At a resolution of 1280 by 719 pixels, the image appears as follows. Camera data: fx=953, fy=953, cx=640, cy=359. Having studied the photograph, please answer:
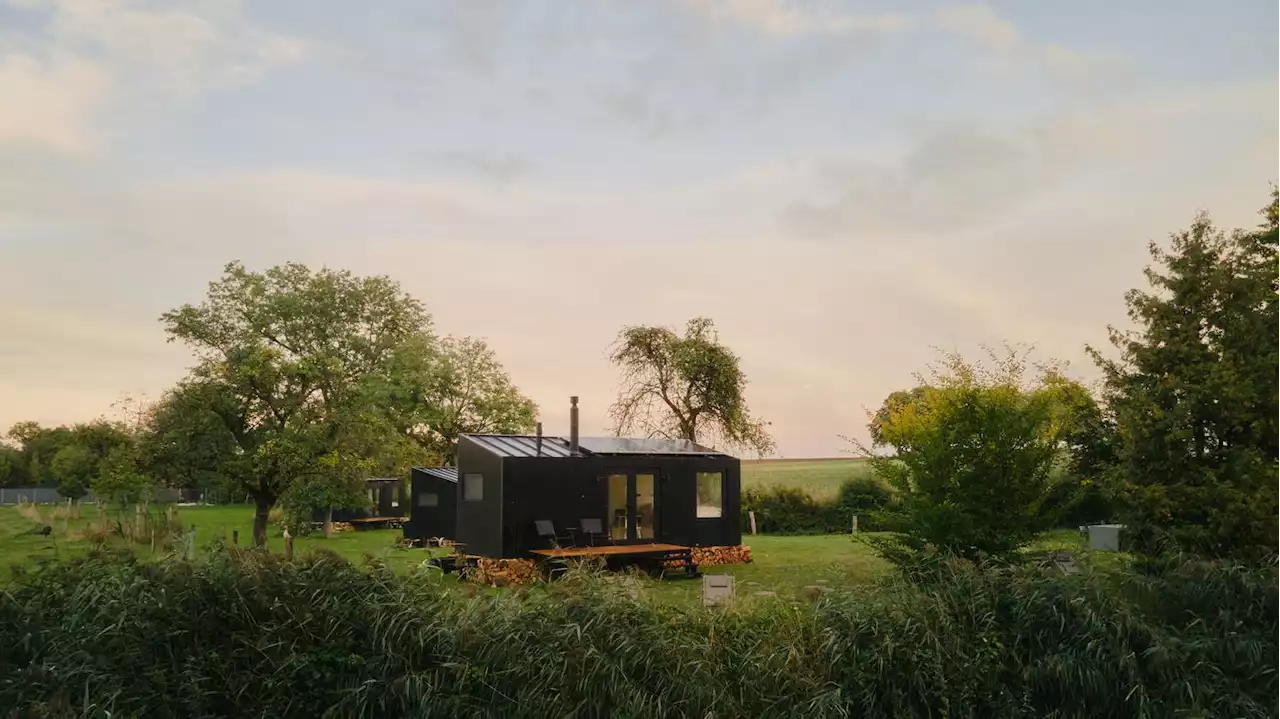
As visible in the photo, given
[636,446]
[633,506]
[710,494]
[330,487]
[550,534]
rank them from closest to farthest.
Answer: [550,534], [633,506], [636,446], [710,494], [330,487]

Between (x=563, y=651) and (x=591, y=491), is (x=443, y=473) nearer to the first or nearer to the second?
(x=591, y=491)

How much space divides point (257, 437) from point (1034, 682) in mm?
18146

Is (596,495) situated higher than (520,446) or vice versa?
(520,446)

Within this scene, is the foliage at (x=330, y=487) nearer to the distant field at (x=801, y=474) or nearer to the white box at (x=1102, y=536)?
the distant field at (x=801, y=474)

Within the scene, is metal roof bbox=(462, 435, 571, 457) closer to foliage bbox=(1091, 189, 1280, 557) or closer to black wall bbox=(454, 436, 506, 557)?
black wall bbox=(454, 436, 506, 557)

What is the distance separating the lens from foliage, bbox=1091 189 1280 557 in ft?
39.6

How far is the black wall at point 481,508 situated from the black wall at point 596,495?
14 centimetres

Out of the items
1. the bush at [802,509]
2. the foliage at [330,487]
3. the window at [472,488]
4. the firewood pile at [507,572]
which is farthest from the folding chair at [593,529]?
the bush at [802,509]

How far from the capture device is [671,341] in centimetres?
3334

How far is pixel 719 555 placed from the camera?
63.3ft

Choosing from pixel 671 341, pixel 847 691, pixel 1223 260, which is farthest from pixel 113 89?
pixel 671 341

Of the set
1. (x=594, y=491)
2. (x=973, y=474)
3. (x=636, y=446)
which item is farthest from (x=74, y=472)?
(x=973, y=474)

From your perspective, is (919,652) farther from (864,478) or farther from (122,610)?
(864,478)

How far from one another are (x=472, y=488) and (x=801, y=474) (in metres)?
34.2
